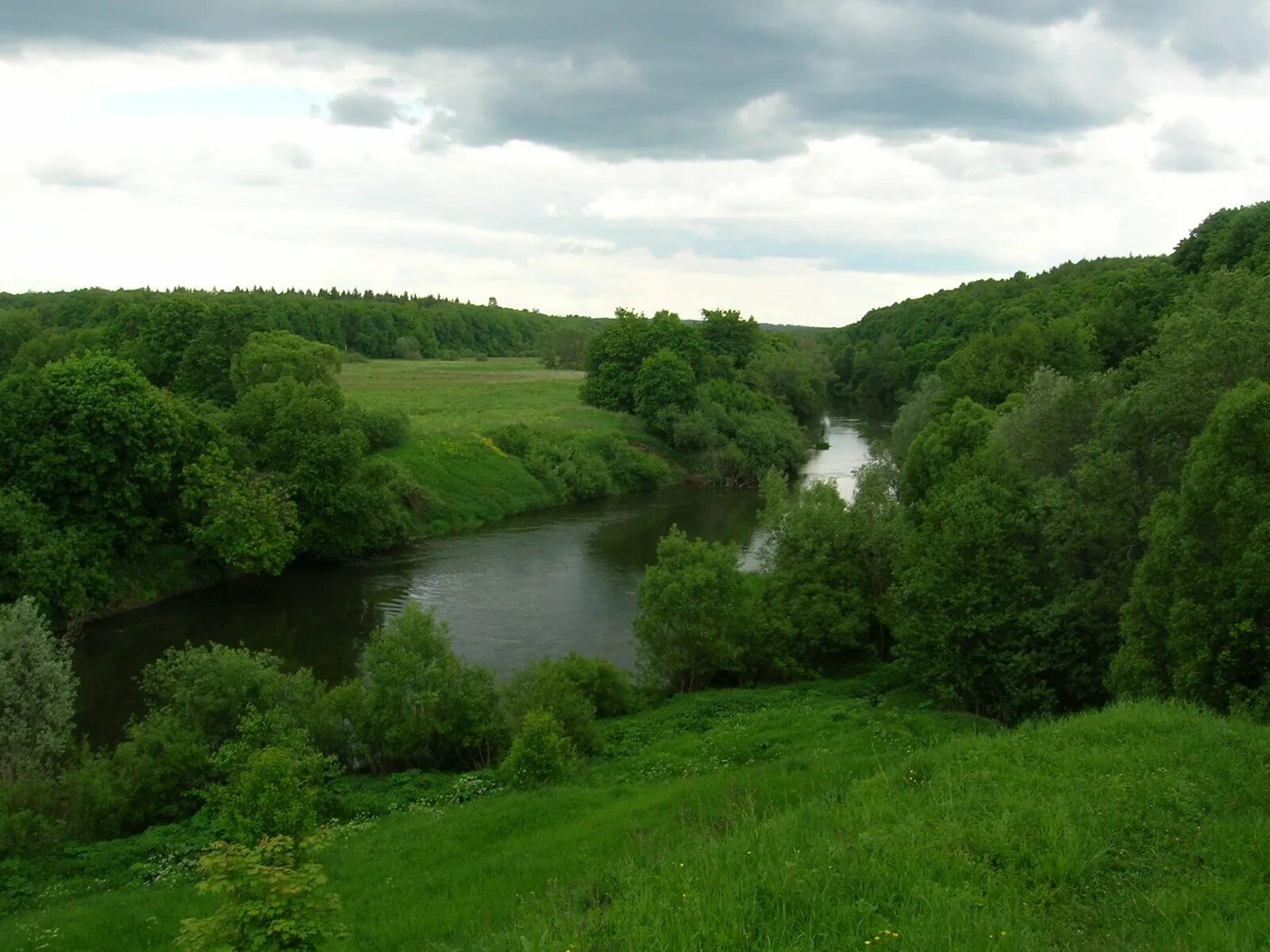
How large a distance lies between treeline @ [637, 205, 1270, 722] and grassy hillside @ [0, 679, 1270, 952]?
282cm

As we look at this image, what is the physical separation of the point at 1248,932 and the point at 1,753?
23742 mm

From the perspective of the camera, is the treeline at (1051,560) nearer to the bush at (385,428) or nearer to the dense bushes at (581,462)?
the dense bushes at (581,462)

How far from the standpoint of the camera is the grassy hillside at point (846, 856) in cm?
1002

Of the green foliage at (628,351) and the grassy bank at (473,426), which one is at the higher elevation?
the green foliage at (628,351)

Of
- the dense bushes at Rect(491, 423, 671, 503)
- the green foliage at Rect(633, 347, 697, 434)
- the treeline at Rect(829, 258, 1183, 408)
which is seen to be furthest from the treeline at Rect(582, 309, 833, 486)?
the treeline at Rect(829, 258, 1183, 408)

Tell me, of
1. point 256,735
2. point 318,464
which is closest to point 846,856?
point 256,735

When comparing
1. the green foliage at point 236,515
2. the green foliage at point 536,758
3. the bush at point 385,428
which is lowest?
the green foliage at point 536,758

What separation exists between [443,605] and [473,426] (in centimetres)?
3255

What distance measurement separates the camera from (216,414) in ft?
163

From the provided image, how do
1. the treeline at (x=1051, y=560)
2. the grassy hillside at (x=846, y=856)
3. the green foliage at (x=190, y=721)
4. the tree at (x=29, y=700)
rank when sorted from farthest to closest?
the tree at (x=29, y=700) < the green foliage at (x=190, y=721) < the treeline at (x=1051, y=560) < the grassy hillside at (x=846, y=856)

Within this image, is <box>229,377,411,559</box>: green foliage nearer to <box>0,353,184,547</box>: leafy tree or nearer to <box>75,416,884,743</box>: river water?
<box>75,416,884,743</box>: river water

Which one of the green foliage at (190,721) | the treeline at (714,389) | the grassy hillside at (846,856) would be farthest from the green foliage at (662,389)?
the grassy hillside at (846,856)

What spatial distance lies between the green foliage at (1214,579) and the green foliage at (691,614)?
1244cm

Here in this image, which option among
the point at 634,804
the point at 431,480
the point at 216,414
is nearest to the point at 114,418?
the point at 216,414
